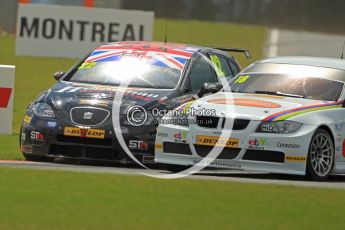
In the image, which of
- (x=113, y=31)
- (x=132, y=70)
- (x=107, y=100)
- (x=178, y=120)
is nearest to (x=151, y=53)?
(x=132, y=70)

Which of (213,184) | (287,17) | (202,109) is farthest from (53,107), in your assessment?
(287,17)

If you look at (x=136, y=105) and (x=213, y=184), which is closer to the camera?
(x=213, y=184)

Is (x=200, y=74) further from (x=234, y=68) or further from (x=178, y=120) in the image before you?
(x=178, y=120)

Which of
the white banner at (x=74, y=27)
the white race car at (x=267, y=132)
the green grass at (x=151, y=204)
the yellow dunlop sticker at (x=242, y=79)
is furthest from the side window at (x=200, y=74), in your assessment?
the white banner at (x=74, y=27)

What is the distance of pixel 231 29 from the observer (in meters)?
43.2

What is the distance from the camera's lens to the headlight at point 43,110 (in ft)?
43.0

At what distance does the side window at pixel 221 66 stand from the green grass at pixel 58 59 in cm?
272

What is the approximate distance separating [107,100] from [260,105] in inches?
70.4

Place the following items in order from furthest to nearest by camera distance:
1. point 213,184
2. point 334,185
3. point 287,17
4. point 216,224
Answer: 1. point 287,17
2. point 334,185
3. point 213,184
4. point 216,224

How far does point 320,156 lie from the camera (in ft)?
40.4

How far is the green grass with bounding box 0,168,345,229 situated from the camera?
28.8 feet

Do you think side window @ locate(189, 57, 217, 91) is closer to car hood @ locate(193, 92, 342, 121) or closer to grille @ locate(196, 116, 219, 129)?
car hood @ locate(193, 92, 342, 121)

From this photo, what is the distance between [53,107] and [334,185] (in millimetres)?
3272

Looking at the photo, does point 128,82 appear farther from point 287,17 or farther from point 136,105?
point 287,17
